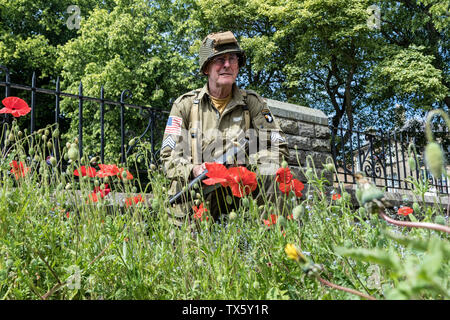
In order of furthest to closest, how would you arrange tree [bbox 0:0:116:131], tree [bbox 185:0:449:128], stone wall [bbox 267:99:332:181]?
tree [bbox 0:0:116:131], tree [bbox 185:0:449:128], stone wall [bbox 267:99:332:181]

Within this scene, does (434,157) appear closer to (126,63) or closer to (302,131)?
(302,131)

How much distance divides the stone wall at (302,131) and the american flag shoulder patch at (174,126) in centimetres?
150

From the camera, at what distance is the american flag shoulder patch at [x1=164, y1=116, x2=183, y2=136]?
2504 mm

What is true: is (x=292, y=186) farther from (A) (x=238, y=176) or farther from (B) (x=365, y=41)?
(B) (x=365, y=41)

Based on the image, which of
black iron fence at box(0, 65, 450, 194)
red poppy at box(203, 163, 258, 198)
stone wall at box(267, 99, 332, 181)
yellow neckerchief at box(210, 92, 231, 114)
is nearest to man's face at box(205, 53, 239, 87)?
yellow neckerchief at box(210, 92, 231, 114)

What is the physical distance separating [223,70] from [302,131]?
176cm

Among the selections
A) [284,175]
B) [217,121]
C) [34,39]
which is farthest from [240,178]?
[34,39]

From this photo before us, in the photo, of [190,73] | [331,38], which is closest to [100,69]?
[190,73]

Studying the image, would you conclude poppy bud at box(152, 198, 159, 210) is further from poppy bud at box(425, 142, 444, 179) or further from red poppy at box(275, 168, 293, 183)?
poppy bud at box(425, 142, 444, 179)

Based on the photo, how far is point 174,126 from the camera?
99.5 inches

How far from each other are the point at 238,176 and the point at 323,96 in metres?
16.3

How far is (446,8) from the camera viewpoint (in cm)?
1100

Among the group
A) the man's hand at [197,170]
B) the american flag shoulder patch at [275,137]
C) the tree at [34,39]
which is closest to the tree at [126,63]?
the tree at [34,39]

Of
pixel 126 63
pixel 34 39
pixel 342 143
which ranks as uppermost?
pixel 34 39
